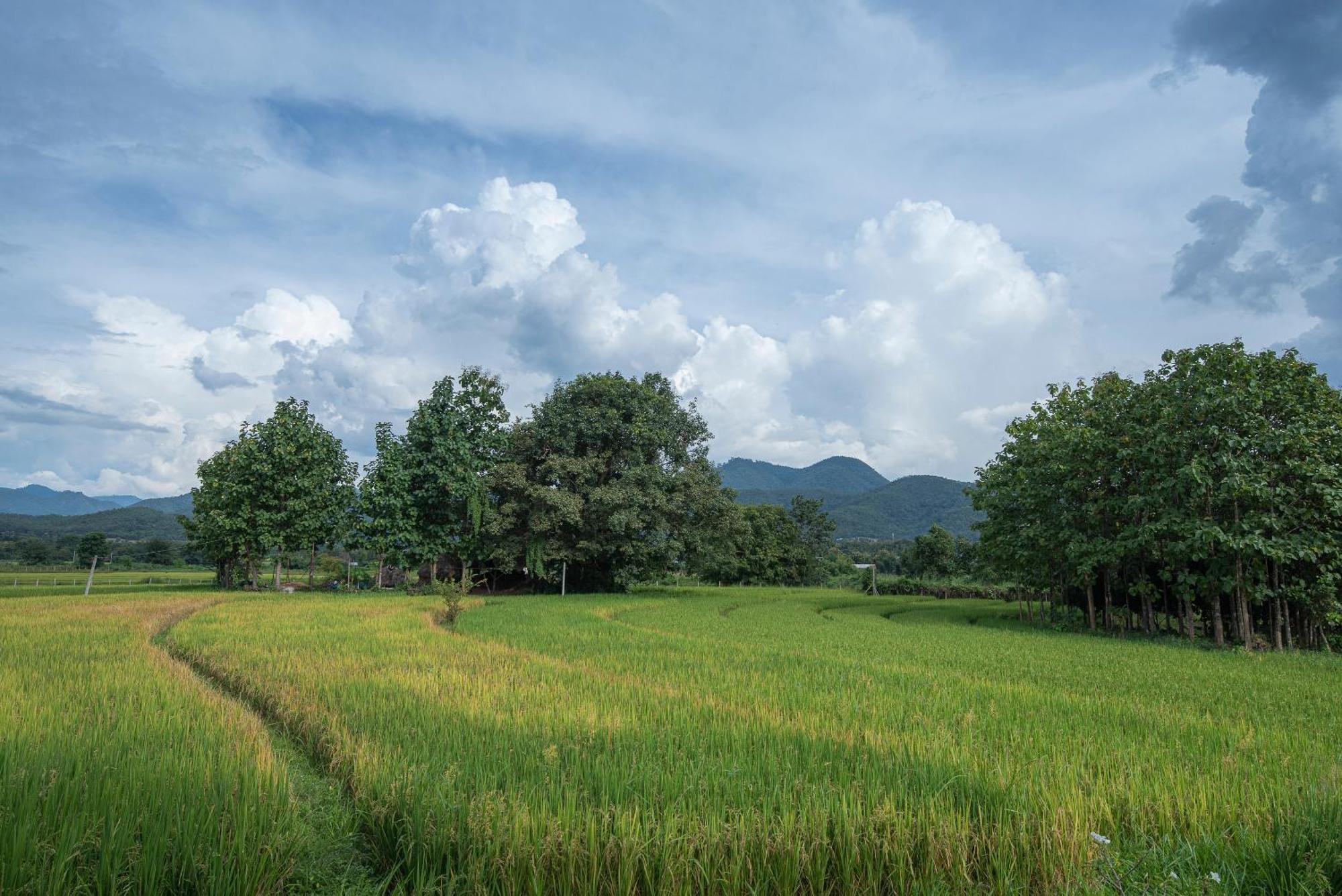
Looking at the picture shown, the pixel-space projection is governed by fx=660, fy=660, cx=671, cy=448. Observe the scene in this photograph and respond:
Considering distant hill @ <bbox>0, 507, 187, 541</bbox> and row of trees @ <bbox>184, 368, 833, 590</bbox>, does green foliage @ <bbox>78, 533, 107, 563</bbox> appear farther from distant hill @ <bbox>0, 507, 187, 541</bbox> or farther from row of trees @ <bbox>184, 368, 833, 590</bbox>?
distant hill @ <bbox>0, 507, 187, 541</bbox>

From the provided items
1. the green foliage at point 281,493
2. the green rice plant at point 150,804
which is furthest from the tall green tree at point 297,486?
the green rice plant at point 150,804

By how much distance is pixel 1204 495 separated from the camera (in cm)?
1902

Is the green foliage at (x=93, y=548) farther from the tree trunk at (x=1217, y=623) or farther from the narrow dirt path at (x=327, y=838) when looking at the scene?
the tree trunk at (x=1217, y=623)

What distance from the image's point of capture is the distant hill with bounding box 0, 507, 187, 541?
14985 cm

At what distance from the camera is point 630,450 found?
3538 centimetres

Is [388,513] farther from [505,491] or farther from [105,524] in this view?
[105,524]

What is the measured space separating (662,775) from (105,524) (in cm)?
21754

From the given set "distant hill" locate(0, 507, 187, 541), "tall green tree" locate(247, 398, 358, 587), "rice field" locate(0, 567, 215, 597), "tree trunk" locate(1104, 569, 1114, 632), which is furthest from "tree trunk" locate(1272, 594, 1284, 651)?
"distant hill" locate(0, 507, 187, 541)

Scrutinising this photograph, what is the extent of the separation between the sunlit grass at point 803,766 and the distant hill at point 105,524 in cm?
16908

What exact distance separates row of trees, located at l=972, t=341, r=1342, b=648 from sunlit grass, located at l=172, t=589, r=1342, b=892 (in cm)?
686

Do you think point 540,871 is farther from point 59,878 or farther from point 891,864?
point 59,878

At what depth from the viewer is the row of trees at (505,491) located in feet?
112

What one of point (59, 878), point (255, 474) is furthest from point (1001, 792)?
point (255, 474)

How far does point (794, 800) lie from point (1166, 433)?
2075cm
